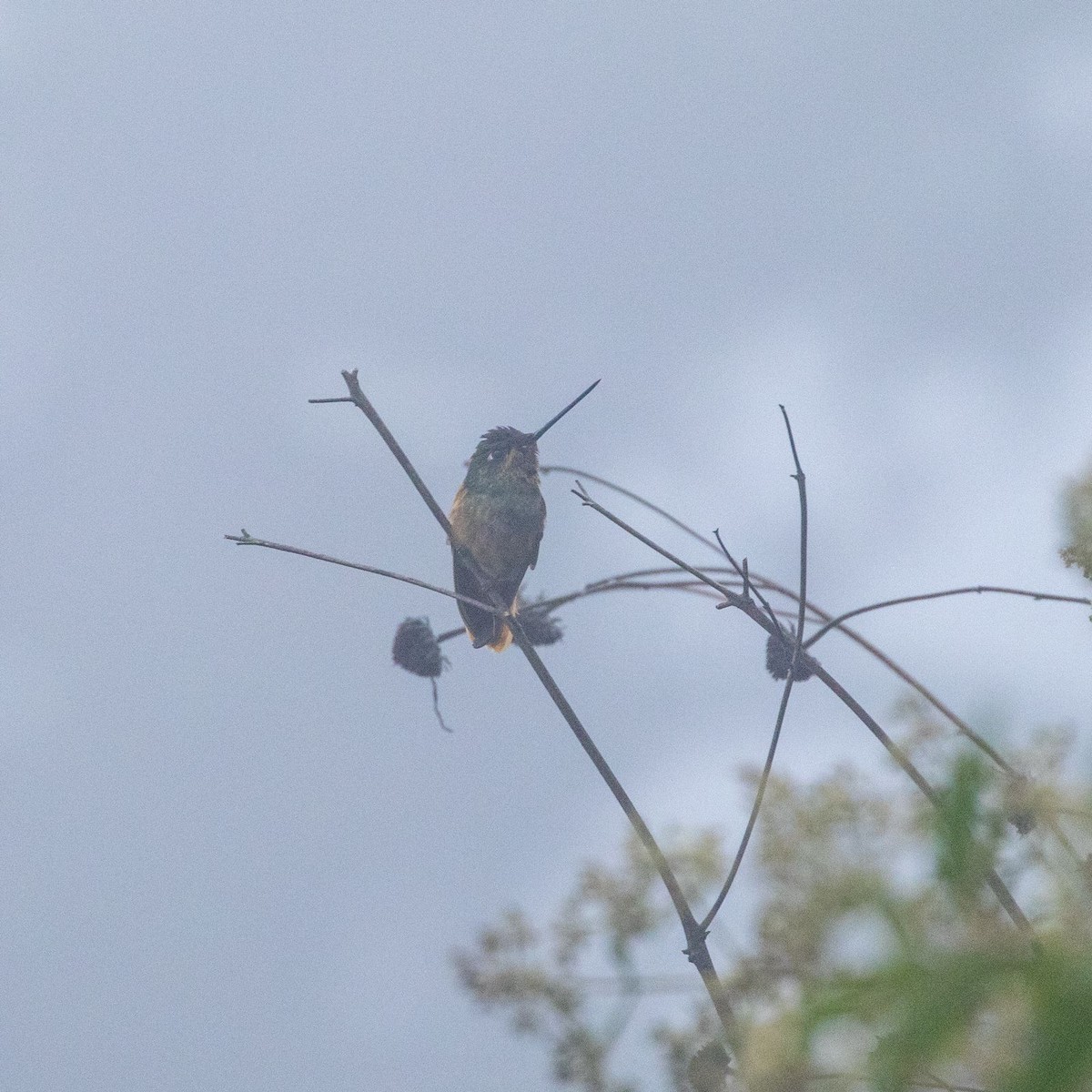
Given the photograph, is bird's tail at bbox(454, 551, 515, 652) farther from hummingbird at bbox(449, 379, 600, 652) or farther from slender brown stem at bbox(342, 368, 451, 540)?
slender brown stem at bbox(342, 368, 451, 540)

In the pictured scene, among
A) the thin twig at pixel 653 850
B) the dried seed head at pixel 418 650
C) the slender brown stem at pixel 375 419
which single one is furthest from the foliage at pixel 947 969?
the dried seed head at pixel 418 650

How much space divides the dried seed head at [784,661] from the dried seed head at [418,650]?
1623mm

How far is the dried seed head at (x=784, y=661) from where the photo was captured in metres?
2.78

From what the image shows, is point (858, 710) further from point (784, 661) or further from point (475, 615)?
point (475, 615)

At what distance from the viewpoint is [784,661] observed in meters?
3.12

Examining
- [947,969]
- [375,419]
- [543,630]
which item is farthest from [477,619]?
[947,969]

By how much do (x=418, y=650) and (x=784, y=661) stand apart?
2044mm

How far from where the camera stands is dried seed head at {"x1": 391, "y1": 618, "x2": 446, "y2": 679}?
4871 mm

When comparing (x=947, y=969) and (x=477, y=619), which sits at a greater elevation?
(x=477, y=619)

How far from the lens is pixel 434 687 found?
4945 mm

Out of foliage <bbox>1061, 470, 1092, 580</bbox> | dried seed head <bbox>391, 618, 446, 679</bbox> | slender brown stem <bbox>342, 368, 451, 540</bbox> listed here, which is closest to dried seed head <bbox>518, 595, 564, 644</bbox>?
dried seed head <bbox>391, 618, 446, 679</bbox>


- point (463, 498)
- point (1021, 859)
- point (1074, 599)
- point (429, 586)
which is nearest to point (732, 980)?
point (1021, 859)

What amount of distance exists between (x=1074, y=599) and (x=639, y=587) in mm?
1494

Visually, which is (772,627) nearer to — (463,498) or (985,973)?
(985,973)
